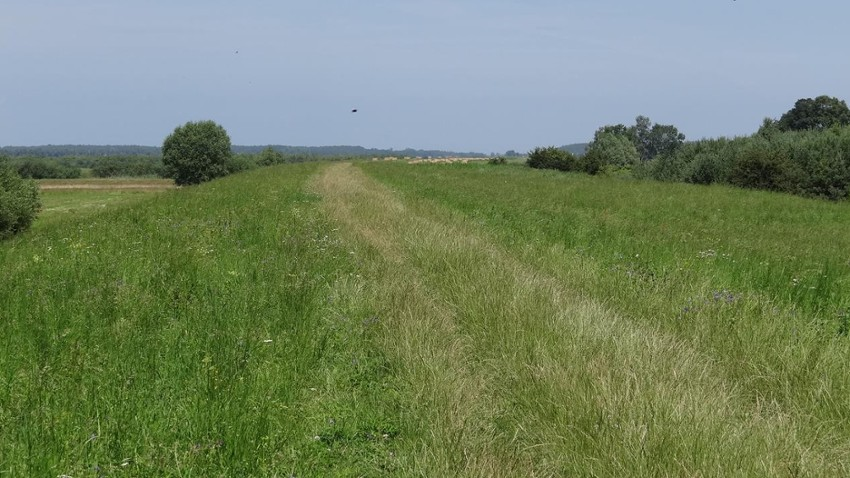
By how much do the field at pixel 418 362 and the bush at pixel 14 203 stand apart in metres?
30.7

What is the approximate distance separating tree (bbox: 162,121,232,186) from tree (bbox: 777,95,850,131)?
9313 centimetres

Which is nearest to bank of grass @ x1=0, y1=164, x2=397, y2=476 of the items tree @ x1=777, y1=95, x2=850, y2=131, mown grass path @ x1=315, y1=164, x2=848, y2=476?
mown grass path @ x1=315, y1=164, x2=848, y2=476

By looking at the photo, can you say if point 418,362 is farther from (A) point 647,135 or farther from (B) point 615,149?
(A) point 647,135

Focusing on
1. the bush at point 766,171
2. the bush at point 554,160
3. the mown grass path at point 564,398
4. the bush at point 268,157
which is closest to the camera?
the mown grass path at point 564,398

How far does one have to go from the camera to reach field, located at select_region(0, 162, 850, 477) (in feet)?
10.1

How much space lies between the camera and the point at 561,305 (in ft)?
18.7

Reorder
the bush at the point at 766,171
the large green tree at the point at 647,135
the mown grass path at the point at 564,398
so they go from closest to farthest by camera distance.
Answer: the mown grass path at the point at 564,398, the bush at the point at 766,171, the large green tree at the point at 647,135

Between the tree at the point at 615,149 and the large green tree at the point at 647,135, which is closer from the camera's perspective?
the tree at the point at 615,149

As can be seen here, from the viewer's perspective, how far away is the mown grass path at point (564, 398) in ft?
9.68

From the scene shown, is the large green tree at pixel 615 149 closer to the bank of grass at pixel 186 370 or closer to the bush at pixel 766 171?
the bush at pixel 766 171

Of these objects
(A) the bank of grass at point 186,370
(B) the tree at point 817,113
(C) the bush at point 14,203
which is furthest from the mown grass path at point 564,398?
(B) the tree at point 817,113

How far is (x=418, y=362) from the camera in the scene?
4.32 m

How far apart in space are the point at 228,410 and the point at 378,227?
8.36m

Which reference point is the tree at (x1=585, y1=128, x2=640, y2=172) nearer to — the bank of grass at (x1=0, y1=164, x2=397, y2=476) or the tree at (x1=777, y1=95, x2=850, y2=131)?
the tree at (x1=777, y1=95, x2=850, y2=131)
